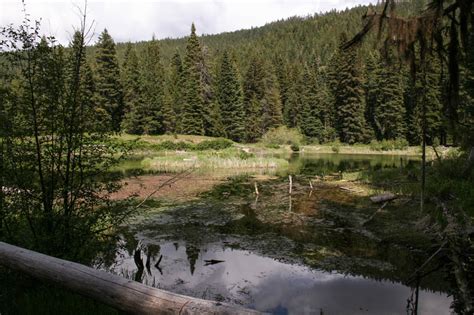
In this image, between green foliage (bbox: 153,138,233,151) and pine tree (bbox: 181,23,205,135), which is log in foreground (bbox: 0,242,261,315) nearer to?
green foliage (bbox: 153,138,233,151)

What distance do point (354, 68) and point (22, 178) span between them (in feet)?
200

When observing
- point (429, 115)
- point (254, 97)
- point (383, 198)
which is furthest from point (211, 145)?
point (383, 198)

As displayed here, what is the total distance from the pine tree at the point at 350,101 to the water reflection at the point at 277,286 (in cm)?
5230

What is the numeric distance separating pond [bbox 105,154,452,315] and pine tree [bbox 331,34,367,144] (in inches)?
1742

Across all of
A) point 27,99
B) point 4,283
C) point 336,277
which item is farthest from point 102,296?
point 336,277

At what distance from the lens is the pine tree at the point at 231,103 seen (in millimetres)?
60031

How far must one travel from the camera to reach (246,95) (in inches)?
2746

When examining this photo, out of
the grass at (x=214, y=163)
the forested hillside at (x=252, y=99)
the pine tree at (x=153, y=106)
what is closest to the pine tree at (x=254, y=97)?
the forested hillside at (x=252, y=99)

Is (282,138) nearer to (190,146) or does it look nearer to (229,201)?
(190,146)

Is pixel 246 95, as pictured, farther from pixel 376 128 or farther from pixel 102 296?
pixel 102 296

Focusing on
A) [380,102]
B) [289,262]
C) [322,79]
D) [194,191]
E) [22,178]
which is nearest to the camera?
[22,178]

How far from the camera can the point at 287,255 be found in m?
10.5

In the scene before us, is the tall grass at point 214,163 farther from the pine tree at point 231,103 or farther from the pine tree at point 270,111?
the pine tree at point 270,111

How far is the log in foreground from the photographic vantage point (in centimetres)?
256
